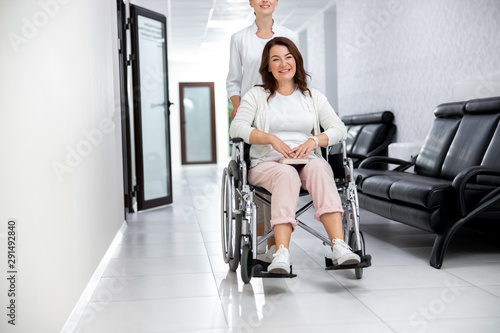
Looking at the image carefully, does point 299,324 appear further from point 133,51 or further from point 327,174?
point 133,51

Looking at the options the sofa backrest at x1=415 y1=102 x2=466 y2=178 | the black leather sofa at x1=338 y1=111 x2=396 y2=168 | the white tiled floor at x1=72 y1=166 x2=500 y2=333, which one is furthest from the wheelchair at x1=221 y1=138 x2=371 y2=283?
the black leather sofa at x1=338 y1=111 x2=396 y2=168

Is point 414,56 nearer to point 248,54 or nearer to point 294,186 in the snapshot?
point 248,54

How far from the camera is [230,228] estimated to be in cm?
295

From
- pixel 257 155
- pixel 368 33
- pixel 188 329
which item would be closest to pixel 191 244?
pixel 257 155

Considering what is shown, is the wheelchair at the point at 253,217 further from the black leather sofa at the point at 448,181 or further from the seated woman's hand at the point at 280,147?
the black leather sofa at the point at 448,181

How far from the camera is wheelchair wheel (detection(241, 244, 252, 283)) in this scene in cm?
255

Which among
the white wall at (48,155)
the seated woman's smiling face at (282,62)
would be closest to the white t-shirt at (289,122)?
the seated woman's smiling face at (282,62)

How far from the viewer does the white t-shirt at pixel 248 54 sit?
324 cm

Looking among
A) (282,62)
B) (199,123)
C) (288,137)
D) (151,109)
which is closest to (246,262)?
(288,137)

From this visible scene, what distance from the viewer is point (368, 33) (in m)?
6.89

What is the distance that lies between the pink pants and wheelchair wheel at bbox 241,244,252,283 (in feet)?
0.52

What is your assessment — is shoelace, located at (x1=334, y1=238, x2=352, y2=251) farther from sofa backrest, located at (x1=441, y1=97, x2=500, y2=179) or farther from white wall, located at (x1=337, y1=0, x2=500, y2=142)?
white wall, located at (x1=337, y1=0, x2=500, y2=142)

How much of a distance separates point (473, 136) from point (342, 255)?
1708 mm

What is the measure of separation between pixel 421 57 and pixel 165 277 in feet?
12.1
